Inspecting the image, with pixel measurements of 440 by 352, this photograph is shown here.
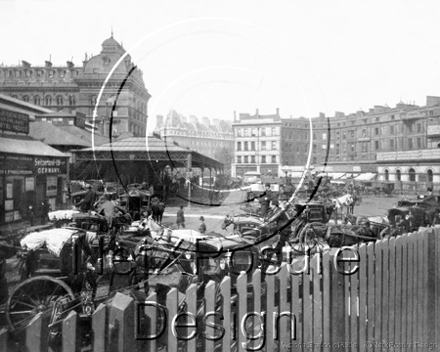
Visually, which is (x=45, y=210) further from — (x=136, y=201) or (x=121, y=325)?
(x=121, y=325)

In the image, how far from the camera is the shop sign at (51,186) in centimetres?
239

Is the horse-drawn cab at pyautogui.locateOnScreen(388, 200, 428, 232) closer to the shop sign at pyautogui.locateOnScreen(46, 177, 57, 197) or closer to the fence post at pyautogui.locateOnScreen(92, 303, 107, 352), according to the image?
the shop sign at pyautogui.locateOnScreen(46, 177, 57, 197)

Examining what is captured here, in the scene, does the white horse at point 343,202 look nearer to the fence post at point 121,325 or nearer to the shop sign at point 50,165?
the shop sign at point 50,165

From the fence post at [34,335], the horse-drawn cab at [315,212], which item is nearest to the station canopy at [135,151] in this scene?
the fence post at [34,335]

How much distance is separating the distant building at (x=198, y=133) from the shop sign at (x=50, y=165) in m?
0.69

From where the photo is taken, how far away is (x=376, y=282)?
231 centimetres

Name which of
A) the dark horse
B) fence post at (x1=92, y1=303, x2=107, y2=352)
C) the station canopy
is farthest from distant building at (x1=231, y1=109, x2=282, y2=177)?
fence post at (x1=92, y1=303, x2=107, y2=352)

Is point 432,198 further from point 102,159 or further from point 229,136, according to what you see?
point 102,159

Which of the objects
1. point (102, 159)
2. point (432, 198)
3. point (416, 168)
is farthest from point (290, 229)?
point (416, 168)

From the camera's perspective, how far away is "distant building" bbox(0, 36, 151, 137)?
95.7 inches

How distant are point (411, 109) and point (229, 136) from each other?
3.67m

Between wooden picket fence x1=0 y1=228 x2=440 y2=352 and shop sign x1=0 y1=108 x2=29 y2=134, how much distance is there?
1.25 meters

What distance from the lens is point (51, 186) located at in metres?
2.40

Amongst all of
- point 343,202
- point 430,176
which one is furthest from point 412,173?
point 343,202
